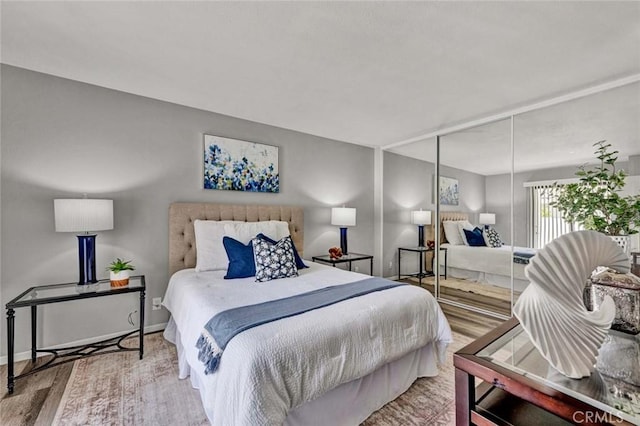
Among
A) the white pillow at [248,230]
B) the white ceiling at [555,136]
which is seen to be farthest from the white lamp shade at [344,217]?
the white ceiling at [555,136]

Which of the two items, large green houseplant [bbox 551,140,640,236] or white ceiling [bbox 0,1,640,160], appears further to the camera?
large green houseplant [bbox 551,140,640,236]

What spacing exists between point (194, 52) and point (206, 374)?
7.07 feet

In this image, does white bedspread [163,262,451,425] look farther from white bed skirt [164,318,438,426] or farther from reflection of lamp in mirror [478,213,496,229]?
reflection of lamp in mirror [478,213,496,229]

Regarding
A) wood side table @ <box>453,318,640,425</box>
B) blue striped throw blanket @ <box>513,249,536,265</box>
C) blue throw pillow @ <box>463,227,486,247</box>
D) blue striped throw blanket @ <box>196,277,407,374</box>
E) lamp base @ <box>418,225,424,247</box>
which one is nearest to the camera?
wood side table @ <box>453,318,640,425</box>

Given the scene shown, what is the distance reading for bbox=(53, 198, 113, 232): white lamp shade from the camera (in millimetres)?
2129

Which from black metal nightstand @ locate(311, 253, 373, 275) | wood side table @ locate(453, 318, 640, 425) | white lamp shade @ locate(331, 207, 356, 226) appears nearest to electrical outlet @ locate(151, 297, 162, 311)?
black metal nightstand @ locate(311, 253, 373, 275)

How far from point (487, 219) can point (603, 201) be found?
1.57 metres

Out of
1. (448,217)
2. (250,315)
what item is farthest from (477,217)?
(250,315)

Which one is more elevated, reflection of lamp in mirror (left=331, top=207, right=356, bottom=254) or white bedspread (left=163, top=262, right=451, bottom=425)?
reflection of lamp in mirror (left=331, top=207, right=356, bottom=254)

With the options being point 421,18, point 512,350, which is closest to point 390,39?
point 421,18

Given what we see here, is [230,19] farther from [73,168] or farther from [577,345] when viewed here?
[577,345]

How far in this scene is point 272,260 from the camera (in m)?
2.44

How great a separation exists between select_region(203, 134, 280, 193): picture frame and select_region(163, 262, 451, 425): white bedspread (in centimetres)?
131

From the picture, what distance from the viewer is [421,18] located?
5.65 feet
